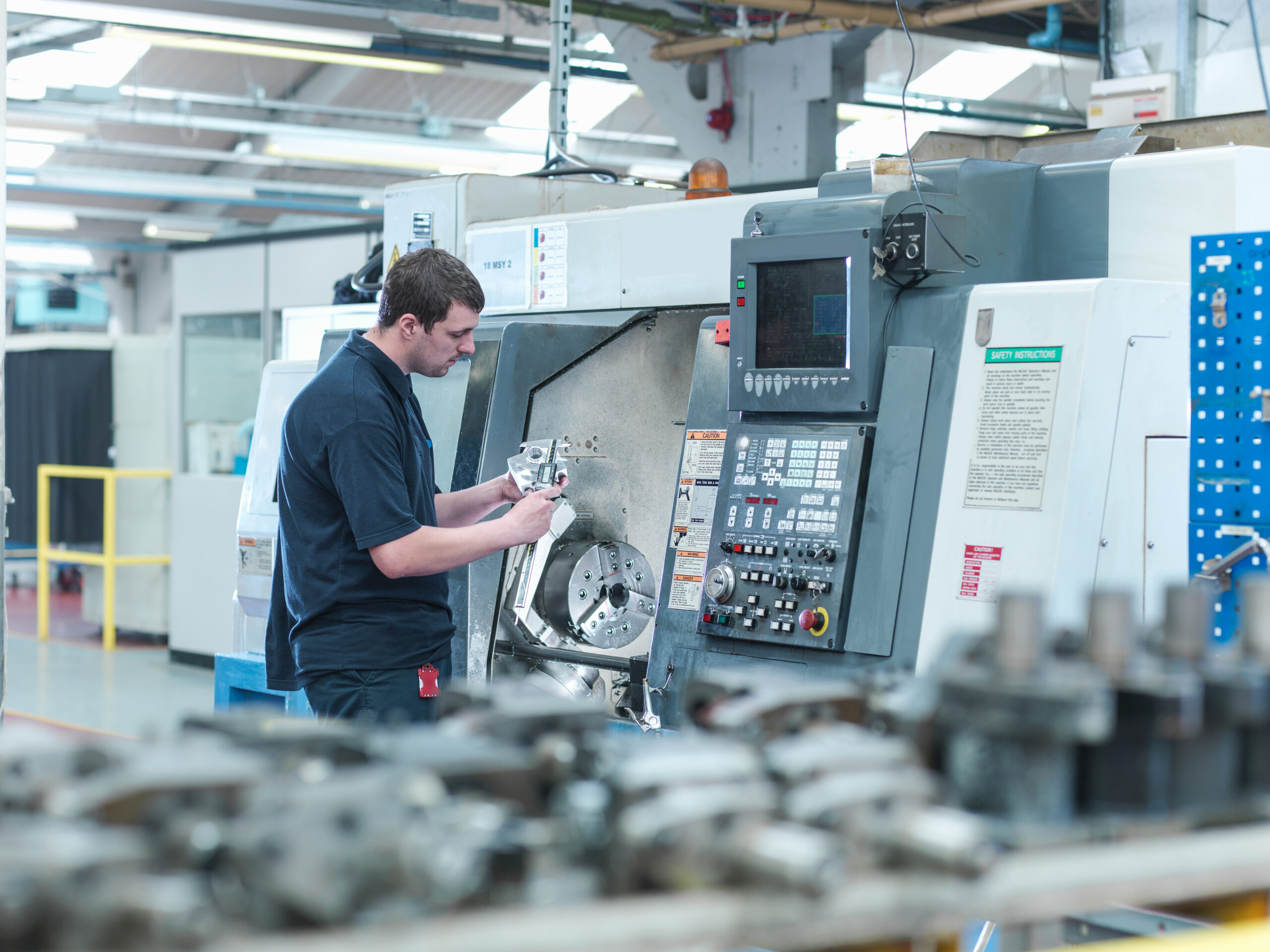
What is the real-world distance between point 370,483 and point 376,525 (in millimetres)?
73

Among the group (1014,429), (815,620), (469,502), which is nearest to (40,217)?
(469,502)

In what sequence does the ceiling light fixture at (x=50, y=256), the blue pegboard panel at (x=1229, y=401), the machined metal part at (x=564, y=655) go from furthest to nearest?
the ceiling light fixture at (x=50, y=256), the machined metal part at (x=564, y=655), the blue pegboard panel at (x=1229, y=401)

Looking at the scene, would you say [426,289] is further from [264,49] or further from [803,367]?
[264,49]

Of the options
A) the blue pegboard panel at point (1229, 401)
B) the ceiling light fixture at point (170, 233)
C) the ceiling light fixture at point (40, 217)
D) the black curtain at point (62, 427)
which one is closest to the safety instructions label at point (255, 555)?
the blue pegboard panel at point (1229, 401)

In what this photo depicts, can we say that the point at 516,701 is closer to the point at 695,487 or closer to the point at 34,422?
the point at 695,487

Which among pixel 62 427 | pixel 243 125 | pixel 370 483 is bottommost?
pixel 62 427

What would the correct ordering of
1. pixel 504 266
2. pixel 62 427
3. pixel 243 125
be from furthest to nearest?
1. pixel 62 427
2. pixel 243 125
3. pixel 504 266

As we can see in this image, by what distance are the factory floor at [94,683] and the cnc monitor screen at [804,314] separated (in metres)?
3.43

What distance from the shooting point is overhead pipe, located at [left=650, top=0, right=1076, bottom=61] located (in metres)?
6.46

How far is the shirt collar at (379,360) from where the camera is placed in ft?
8.45

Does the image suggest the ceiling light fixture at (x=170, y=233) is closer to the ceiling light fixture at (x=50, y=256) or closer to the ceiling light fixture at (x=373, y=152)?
the ceiling light fixture at (x=50, y=256)

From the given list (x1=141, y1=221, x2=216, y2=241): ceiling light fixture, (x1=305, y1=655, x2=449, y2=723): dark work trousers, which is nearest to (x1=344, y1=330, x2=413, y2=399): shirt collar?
→ (x1=305, y1=655, x2=449, y2=723): dark work trousers

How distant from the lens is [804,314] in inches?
108

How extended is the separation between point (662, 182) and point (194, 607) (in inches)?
177
